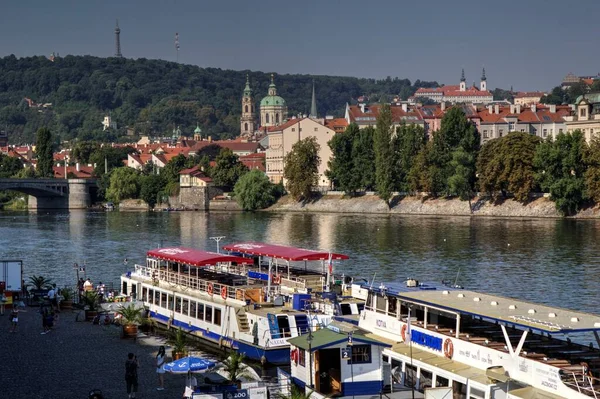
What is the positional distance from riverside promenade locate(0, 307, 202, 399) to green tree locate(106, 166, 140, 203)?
123 metres

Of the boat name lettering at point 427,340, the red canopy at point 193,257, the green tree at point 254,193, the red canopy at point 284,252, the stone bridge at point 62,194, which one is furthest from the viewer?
the stone bridge at point 62,194

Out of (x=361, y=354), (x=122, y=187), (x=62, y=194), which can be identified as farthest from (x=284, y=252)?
(x=62, y=194)

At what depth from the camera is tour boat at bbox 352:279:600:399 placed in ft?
81.5

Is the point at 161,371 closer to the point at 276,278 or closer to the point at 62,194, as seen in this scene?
the point at 276,278

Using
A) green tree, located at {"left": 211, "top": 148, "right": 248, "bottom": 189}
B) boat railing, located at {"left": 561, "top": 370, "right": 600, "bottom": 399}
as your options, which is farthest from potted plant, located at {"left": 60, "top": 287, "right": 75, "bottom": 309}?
green tree, located at {"left": 211, "top": 148, "right": 248, "bottom": 189}

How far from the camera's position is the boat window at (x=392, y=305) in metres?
31.4

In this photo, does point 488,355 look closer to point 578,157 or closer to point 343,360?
point 343,360

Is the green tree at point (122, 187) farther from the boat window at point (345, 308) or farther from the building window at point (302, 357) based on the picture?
the building window at point (302, 357)

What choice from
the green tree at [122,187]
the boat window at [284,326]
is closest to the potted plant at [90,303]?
the boat window at [284,326]

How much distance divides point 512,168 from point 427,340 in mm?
82507

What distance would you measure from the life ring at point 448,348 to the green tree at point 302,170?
11185 centimetres

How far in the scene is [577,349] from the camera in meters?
26.8

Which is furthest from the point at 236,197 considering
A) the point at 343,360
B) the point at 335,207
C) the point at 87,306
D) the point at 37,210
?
the point at 343,360

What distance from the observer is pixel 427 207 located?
399 ft
